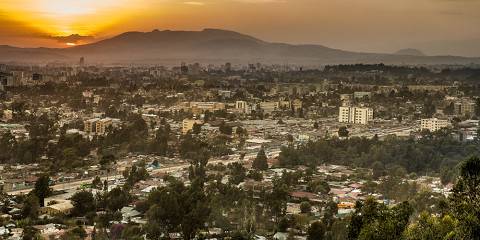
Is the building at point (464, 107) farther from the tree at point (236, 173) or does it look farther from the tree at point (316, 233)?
the tree at point (316, 233)

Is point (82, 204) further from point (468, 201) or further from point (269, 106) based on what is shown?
point (269, 106)

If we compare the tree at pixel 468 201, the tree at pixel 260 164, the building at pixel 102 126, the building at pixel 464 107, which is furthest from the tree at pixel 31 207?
the building at pixel 464 107

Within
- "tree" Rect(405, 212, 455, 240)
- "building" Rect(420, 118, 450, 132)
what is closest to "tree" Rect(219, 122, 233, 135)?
"building" Rect(420, 118, 450, 132)

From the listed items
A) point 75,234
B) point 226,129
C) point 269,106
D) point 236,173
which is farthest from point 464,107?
point 75,234

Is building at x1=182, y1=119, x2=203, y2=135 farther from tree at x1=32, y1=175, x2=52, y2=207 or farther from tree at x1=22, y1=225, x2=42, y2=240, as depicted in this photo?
tree at x1=22, y1=225, x2=42, y2=240

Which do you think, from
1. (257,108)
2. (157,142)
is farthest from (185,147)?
(257,108)

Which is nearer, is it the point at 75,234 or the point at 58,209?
the point at 75,234
